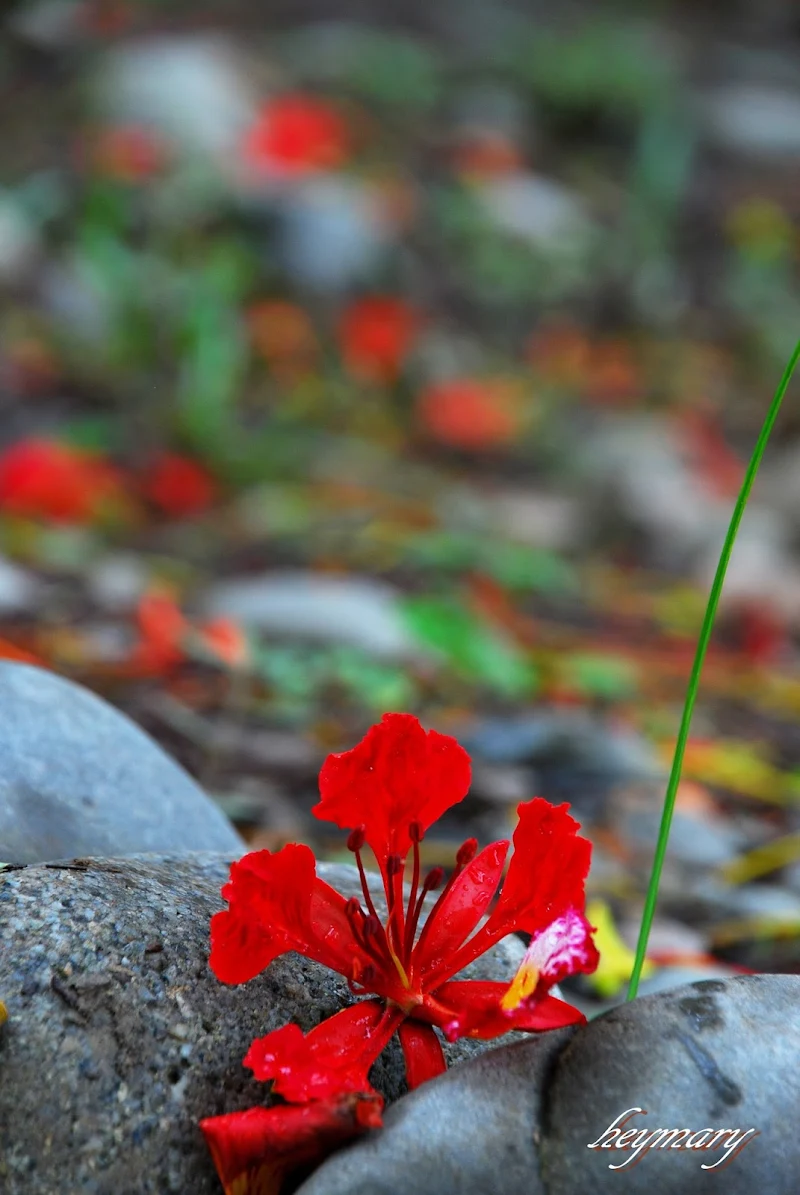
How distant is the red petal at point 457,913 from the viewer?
1.05 meters

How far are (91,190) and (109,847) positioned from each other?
5.17 m

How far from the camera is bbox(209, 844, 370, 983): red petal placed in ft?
3.24

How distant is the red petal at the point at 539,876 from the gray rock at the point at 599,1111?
9 centimetres

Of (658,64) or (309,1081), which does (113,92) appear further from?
(309,1081)

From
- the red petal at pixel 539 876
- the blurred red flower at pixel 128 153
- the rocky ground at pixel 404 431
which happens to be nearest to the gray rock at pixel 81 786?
the rocky ground at pixel 404 431

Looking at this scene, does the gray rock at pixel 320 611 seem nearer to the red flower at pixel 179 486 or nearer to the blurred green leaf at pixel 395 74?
the red flower at pixel 179 486

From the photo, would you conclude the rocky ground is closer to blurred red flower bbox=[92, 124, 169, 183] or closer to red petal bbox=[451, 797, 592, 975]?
blurred red flower bbox=[92, 124, 169, 183]

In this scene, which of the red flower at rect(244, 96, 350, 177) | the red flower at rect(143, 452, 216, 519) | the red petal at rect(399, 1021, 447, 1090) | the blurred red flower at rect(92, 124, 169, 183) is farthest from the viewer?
the red flower at rect(244, 96, 350, 177)

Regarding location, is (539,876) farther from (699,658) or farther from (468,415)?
(468,415)

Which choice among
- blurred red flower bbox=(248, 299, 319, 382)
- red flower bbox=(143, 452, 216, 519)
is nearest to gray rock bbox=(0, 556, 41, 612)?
red flower bbox=(143, 452, 216, 519)

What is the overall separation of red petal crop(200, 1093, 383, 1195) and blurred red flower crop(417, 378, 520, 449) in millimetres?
4708

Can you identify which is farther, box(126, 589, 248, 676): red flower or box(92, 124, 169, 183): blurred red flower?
box(92, 124, 169, 183): blurred red flower

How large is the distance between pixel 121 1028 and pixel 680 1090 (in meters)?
0.41

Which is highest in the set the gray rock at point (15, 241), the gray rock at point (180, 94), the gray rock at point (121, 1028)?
the gray rock at point (180, 94)
